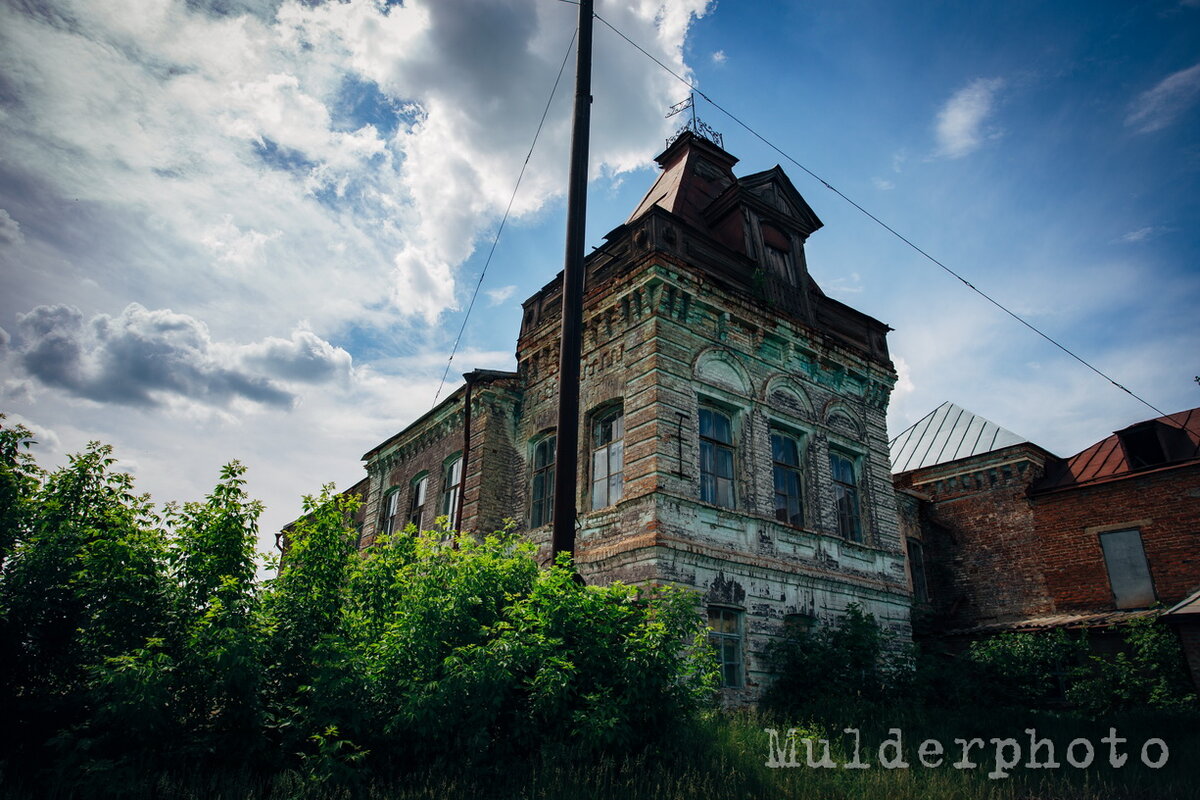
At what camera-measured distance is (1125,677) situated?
14109 millimetres

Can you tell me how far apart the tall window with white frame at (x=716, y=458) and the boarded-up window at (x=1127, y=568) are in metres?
12.2

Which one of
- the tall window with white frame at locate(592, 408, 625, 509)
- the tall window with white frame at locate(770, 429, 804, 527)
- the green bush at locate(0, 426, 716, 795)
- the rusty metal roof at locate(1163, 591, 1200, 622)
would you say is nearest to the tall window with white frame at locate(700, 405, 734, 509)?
the tall window with white frame at locate(770, 429, 804, 527)

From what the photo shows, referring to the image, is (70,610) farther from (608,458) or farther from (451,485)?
(451,485)

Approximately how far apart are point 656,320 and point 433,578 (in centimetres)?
656

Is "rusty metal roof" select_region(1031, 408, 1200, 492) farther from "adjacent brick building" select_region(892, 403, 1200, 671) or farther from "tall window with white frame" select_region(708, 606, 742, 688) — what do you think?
"tall window with white frame" select_region(708, 606, 742, 688)

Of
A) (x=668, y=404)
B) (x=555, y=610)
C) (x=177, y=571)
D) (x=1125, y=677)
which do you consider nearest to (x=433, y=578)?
(x=555, y=610)

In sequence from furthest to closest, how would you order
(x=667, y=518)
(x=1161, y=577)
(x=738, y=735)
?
(x=1161, y=577) < (x=667, y=518) < (x=738, y=735)

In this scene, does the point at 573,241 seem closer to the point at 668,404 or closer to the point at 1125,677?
the point at 668,404

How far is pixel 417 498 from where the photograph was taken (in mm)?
18344

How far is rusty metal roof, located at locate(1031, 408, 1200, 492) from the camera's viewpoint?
58.3ft

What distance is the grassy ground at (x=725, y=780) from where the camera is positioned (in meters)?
6.31

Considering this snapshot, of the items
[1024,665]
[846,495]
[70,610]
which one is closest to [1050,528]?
[1024,665]

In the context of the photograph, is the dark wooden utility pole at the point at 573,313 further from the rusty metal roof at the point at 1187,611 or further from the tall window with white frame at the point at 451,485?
the rusty metal roof at the point at 1187,611

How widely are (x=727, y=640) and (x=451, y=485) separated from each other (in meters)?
8.11
